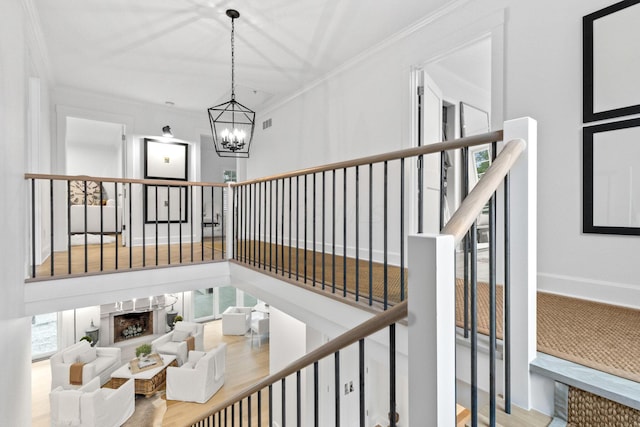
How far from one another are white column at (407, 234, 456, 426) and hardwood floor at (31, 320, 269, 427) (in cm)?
534

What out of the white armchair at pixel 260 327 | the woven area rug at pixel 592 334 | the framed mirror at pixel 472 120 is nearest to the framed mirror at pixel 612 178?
the woven area rug at pixel 592 334

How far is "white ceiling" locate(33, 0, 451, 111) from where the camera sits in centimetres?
297

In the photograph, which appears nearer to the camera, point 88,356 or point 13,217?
point 13,217

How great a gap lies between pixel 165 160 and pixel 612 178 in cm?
622

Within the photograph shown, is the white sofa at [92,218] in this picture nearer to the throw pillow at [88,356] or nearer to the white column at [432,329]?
the throw pillow at [88,356]

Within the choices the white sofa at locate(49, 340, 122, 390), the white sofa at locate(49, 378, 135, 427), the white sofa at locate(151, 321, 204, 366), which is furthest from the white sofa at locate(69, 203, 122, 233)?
the white sofa at locate(49, 378, 135, 427)

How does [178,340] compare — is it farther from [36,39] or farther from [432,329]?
[432,329]

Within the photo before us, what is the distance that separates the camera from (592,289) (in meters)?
2.14

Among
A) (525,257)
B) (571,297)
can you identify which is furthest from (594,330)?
(525,257)

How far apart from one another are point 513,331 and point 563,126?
1.84m

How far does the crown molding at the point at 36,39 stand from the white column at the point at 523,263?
4084mm

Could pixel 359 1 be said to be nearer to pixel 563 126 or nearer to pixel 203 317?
pixel 563 126

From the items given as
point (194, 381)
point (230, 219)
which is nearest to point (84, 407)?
point (194, 381)

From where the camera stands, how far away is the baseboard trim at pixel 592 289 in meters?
1.99
